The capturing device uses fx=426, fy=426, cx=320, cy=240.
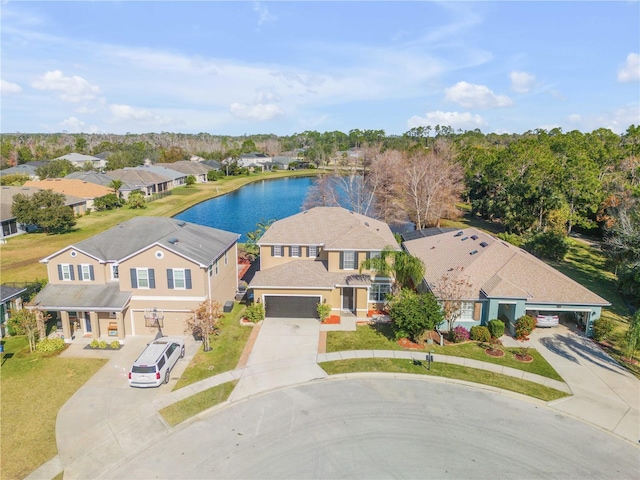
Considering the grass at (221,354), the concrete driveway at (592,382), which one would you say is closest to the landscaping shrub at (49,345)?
the grass at (221,354)

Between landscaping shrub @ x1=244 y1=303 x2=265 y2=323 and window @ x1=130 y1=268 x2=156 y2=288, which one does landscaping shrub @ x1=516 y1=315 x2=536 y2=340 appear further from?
window @ x1=130 y1=268 x2=156 y2=288

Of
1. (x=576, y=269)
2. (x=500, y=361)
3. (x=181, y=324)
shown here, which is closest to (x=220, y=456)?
(x=181, y=324)

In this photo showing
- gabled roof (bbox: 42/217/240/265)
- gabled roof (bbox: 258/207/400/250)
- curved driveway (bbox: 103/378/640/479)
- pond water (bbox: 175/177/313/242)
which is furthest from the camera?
pond water (bbox: 175/177/313/242)

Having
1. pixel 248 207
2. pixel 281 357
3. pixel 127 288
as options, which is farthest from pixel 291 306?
pixel 248 207

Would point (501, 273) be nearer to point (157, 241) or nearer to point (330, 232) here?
point (330, 232)

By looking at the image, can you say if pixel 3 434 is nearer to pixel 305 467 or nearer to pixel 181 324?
pixel 181 324

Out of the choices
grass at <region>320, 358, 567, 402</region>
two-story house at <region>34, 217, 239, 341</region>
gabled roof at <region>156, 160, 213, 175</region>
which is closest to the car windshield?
two-story house at <region>34, 217, 239, 341</region>
